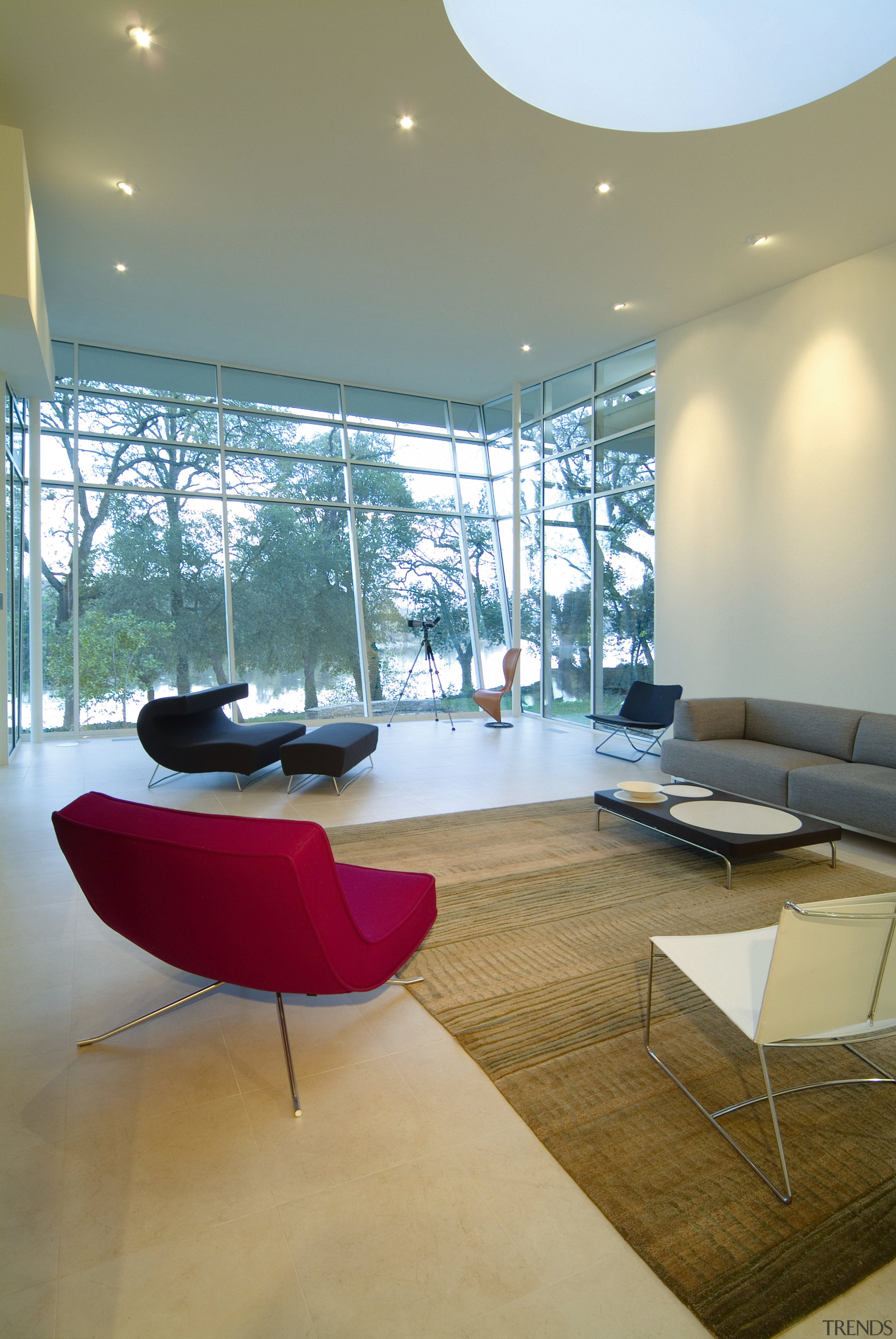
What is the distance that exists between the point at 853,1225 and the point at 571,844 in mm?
2606

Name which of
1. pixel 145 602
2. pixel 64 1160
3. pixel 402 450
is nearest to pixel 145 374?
pixel 145 602

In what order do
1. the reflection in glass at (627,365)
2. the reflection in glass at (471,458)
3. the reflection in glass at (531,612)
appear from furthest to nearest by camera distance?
the reflection in glass at (471,458), the reflection in glass at (531,612), the reflection in glass at (627,365)

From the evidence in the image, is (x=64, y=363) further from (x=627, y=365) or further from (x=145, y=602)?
(x=627, y=365)

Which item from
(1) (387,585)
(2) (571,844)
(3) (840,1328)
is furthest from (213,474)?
(3) (840,1328)

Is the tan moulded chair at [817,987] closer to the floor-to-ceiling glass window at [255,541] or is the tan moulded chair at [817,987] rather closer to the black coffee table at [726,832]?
the black coffee table at [726,832]

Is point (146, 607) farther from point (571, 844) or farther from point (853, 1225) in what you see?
point (853, 1225)

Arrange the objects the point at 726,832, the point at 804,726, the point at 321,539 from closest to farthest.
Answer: the point at 726,832
the point at 804,726
the point at 321,539

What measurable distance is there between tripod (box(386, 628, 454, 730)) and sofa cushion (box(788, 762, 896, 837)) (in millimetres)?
5356

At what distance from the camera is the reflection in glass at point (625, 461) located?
24.7 ft

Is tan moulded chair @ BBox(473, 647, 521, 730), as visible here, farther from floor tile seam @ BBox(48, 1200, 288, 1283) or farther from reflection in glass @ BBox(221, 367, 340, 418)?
floor tile seam @ BBox(48, 1200, 288, 1283)

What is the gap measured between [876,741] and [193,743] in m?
4.83

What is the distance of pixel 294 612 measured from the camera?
890 centimetres

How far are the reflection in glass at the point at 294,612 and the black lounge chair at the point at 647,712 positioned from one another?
12.1ft

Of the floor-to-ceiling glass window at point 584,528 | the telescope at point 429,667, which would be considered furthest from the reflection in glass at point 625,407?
the telescope at point 429,667
